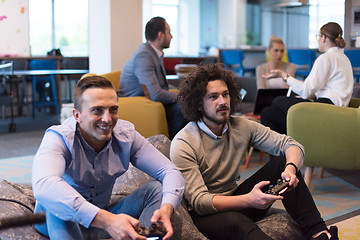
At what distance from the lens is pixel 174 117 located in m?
4.63

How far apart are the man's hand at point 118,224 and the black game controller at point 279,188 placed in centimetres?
69

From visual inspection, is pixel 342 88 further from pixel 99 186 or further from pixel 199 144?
pixel 99 186

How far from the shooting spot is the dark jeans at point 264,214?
2.23 metres

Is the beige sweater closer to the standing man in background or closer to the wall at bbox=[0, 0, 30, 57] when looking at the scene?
the standing man in background

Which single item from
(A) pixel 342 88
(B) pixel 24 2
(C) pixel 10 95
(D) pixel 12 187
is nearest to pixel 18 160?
(C) pixel 10 95

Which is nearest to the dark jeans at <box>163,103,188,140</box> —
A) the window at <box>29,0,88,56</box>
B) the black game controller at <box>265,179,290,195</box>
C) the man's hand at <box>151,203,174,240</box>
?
the black game controller at <box>265,179,290,195</box>

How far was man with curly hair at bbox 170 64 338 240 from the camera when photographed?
2338 millimetres

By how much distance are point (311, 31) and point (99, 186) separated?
10.7 meters

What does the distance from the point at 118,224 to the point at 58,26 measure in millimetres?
9922

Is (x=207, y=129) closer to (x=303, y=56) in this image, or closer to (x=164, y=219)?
(x=164, y=219)

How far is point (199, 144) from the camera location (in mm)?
2455

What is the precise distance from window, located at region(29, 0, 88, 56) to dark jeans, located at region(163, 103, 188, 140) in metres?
6.90

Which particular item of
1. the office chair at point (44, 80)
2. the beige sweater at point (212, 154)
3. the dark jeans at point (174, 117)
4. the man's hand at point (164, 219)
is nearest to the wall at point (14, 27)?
the office chair at point (44, 80)

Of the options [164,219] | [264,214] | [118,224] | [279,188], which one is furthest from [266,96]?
[118,224]
